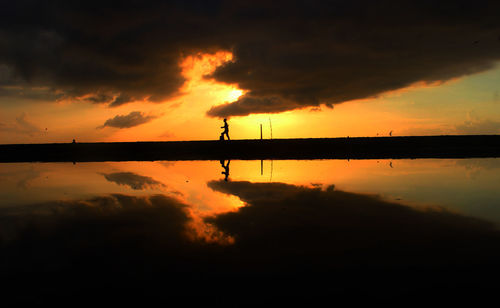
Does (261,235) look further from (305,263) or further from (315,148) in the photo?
(315,148)

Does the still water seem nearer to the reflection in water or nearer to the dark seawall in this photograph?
the reflection in water

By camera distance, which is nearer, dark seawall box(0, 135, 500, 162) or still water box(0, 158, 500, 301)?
still water box(0, 158, 500, 301)

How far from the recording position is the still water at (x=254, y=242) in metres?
4.10

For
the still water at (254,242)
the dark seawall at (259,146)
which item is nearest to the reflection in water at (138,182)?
the still water at (254,242)

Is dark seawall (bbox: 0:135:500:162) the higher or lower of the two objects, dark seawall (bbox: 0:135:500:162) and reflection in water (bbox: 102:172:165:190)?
the higher

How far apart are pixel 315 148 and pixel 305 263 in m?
33.9

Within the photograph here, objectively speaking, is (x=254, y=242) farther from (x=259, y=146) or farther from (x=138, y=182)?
(x=259, y=146)

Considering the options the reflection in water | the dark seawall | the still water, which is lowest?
the still water

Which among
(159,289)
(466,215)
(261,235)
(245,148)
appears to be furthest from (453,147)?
(159,289)

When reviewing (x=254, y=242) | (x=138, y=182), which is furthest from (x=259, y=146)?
(x=254, y=242)

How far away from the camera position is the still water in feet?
13.4

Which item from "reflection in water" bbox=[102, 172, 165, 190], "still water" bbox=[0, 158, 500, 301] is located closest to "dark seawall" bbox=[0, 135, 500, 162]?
"reflection in water" bbox=[102, 172, 165, 190]

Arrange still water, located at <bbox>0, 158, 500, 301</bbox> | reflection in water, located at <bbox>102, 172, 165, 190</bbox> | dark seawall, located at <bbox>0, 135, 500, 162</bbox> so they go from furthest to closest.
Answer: dark seawall, located at <bbox>0, 135, 500, 162</bbox>
reflection in water, located at <bbox>102, 172, 165, 190</bbox>
still water, located at <bbox>0, 158, 500, 301</bbox>

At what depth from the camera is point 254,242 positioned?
5570 mm
